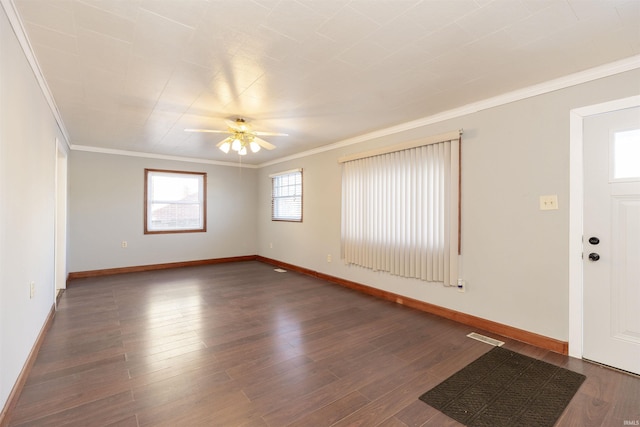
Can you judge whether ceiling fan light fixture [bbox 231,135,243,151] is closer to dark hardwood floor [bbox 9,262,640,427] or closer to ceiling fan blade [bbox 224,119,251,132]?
ceiling fan blade [bbox 224,119,251,132]

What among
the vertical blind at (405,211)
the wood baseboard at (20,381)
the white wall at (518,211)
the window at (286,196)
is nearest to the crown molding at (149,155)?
the window at (286,196)

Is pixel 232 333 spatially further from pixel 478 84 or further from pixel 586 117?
pixel 586 117

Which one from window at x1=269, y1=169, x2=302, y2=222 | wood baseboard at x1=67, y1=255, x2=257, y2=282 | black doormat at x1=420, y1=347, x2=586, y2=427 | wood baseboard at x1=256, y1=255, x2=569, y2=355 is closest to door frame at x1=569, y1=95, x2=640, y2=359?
wood baseboard at x1=256, y1=255, x2=569, y2=355

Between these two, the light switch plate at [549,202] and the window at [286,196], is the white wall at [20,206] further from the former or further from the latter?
the light switch plate at [549,202]

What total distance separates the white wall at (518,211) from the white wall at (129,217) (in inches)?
186

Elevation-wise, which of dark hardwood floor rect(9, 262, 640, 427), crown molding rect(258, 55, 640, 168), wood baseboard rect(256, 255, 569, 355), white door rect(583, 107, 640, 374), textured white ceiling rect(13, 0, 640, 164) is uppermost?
textured white ceiling rect(13, 0, 640, 164)

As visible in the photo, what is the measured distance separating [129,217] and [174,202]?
90 centimetres

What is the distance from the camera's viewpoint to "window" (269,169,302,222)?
6.02 m

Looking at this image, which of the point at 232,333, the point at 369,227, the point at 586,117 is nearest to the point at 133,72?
the point at 232,333

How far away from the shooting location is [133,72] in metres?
2.46

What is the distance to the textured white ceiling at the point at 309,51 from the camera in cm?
171

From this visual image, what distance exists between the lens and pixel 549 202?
104 inches

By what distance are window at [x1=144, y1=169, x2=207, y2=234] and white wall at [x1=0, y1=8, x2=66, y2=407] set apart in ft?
10.2

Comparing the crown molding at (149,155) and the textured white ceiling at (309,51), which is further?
the crown molding at (149,155)
